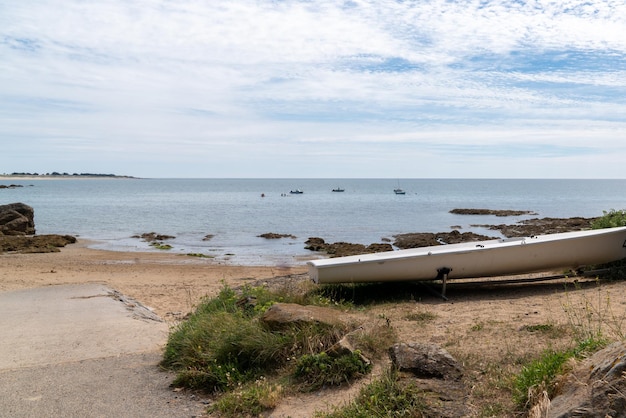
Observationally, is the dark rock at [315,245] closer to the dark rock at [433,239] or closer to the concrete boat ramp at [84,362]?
the dark rock at [433,239]

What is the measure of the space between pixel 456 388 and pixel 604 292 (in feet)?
14.7

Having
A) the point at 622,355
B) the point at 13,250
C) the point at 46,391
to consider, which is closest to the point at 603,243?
the point at 622,355

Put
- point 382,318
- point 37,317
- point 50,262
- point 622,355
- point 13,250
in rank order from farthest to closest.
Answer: point 13,250 < point 50,262 < point 37,317 < point 382,318 < point 622,355

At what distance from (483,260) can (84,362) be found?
19.9 feet

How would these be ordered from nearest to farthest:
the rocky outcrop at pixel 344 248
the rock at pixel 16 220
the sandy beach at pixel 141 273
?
the sandy beach at pixel 141 273, the rocky outcrop at pixel 344 248, the rock at pixel 16 220

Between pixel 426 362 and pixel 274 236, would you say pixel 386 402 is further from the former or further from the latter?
pixel 274 236

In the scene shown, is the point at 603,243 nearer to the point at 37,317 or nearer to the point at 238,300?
the point at 238,300

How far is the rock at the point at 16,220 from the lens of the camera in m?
30.2

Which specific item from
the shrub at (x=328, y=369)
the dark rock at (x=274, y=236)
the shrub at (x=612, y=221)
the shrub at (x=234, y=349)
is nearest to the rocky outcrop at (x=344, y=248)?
the dark rock at (x=274, y=236)

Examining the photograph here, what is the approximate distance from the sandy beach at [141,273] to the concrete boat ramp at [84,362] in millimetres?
1584

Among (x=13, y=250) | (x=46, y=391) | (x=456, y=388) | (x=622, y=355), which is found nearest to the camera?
(x=622, y=355)

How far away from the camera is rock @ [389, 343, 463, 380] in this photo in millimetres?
4445

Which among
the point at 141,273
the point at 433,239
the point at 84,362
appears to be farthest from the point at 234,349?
the point at 433,239

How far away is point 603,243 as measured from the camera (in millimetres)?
9117
